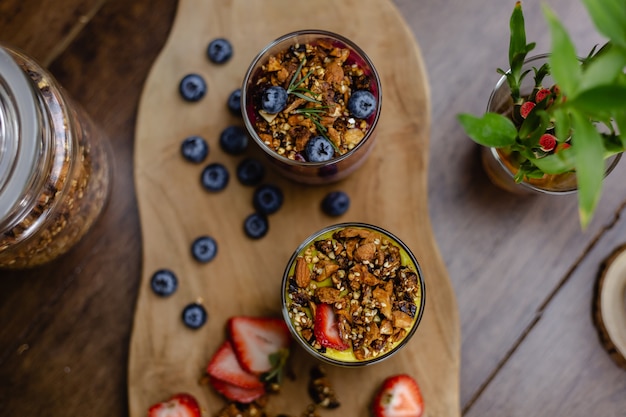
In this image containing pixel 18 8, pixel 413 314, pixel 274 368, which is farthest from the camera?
pixel 18 8

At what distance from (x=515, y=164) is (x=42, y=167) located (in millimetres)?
1035

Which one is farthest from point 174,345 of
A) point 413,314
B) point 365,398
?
point 413,314

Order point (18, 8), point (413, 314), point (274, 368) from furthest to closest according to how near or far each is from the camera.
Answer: point (18, 8) → point (274, 368) → point (413, 314)

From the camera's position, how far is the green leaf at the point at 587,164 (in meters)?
0.88

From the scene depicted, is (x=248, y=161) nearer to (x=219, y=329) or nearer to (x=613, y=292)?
(x=219, y=329)

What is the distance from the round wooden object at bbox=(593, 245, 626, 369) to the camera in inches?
58.5

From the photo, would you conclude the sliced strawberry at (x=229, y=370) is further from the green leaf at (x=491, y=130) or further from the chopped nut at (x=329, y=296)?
the green leaf at (x=491, y=130)

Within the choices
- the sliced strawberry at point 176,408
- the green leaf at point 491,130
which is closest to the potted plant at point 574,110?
the green leaf at point 491,130

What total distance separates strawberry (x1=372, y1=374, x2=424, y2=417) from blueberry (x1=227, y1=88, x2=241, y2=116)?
30.2 inches

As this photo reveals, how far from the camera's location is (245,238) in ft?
4.86

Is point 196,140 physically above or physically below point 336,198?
below

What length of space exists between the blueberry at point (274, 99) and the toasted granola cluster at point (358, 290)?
314 millimetres

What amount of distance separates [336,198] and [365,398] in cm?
50

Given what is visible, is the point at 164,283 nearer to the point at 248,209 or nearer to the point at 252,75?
the point at 248,209
